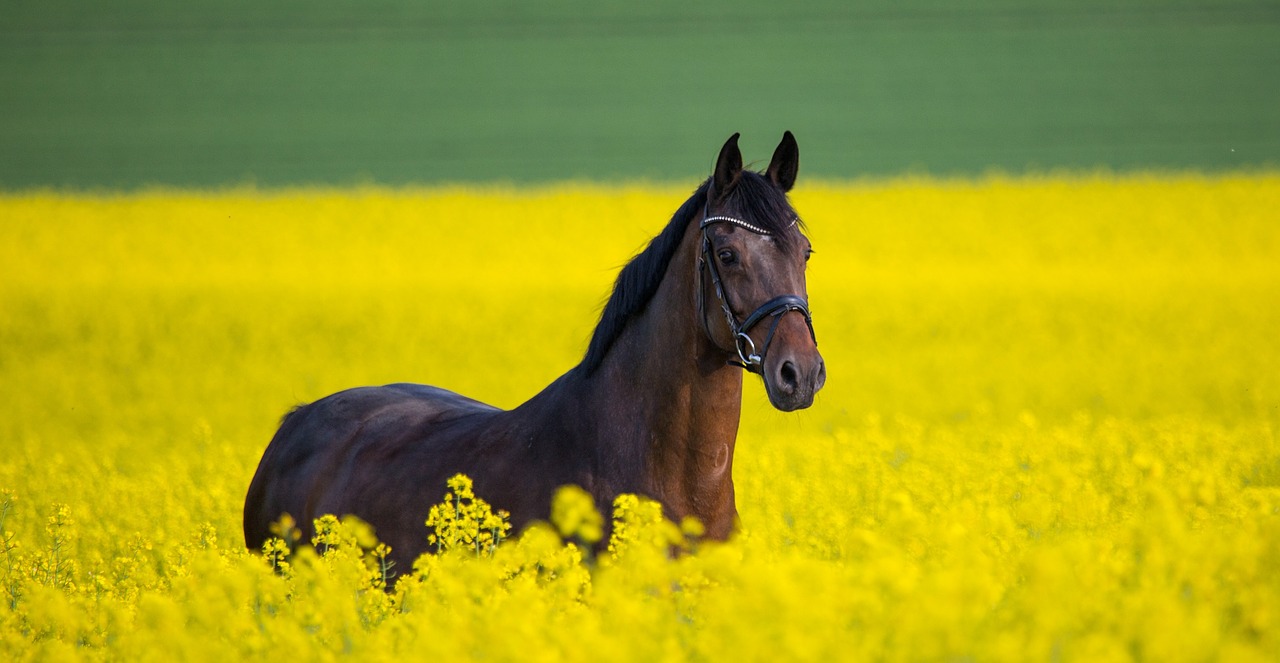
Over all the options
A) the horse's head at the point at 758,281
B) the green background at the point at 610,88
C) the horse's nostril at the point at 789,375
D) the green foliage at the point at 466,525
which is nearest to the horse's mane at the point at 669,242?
the horse's head at the point at 758,281

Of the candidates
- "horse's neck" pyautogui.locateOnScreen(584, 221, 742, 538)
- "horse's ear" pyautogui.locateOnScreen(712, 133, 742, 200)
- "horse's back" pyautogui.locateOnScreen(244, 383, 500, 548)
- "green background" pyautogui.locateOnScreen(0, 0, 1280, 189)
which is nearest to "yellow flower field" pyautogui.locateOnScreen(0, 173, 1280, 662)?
"horse's neck" pyautogui.locateOnScreen(584, 221, 742, 538)

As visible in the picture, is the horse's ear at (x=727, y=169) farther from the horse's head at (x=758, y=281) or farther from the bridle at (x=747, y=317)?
the bridle at (x=747, y=317)

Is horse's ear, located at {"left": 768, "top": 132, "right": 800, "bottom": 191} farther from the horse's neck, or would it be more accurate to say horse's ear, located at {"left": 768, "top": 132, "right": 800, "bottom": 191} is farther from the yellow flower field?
the yellow flower field

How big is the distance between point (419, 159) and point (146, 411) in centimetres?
1490

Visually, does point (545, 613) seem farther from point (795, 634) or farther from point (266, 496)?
point (266, 496)

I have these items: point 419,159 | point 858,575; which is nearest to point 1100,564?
point 858,575

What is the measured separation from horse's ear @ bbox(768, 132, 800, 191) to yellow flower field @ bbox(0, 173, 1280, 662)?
0.57 meters

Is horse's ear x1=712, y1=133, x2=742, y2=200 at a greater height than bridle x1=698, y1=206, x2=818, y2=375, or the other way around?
horse's ear x1=712, y1=133, x2=742, y2=200

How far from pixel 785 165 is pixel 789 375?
1.01 metres

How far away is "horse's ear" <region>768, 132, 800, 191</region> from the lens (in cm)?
496

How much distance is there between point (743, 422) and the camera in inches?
597

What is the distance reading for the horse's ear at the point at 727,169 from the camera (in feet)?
15.6

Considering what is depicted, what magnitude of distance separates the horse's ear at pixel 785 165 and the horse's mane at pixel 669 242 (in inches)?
6.1

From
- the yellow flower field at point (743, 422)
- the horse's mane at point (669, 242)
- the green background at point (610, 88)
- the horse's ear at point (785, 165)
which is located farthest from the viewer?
the green background at point (610, 88)
